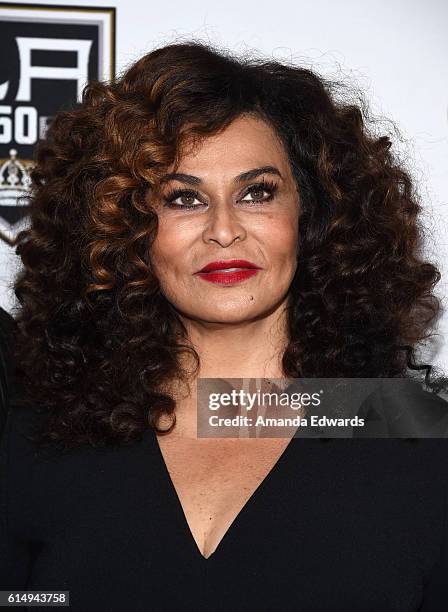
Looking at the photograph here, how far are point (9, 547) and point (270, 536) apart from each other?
48 centimetres

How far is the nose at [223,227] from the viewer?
1.47 m

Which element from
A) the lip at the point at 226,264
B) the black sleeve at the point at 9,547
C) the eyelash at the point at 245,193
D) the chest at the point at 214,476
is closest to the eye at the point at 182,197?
the eyelash at the point at 245,193

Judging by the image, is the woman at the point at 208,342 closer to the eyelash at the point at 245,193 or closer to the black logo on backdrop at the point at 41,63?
the eyelash at the point at 245,193

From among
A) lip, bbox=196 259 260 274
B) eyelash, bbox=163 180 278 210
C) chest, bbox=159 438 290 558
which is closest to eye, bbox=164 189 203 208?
eyelash, bbox=163 180 278 210

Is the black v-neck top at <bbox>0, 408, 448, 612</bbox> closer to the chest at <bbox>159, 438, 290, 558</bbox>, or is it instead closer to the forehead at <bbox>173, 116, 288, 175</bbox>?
the chest at <bbox>159, 438, 290, 558</bbox>

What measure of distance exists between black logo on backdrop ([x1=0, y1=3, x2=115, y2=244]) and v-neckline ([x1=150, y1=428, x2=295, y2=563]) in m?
0.75

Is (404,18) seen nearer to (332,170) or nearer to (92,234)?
(332,170)

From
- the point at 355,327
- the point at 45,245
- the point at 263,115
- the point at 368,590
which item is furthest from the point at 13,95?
the point at 368,590

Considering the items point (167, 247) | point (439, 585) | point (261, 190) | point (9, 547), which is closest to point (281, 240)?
point (261, 190)

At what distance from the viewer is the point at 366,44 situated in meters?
1.99

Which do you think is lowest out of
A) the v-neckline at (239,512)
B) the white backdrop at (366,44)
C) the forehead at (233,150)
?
the v-neckline at (239,512)

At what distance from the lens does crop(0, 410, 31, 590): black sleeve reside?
5.22 ft

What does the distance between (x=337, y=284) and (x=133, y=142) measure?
1.48 feet

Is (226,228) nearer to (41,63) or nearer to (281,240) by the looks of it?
(281,240)
